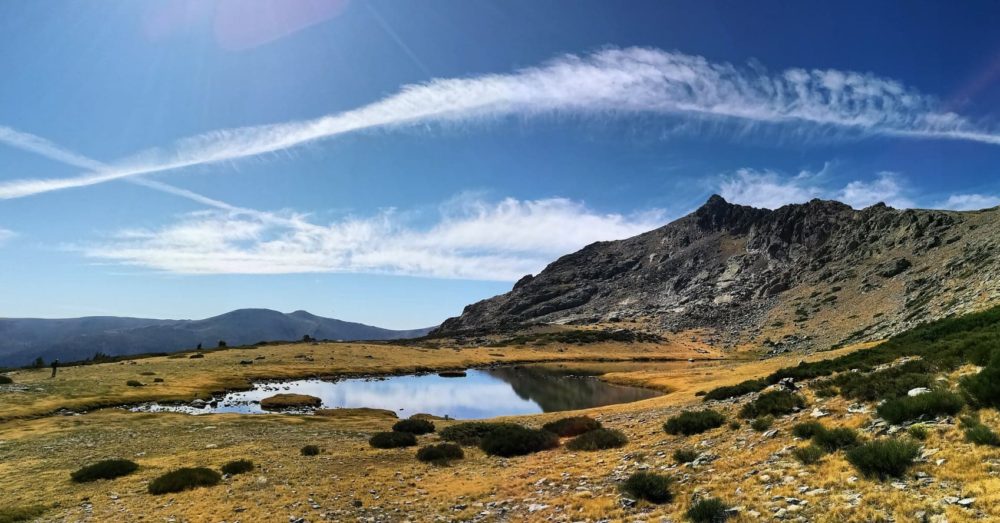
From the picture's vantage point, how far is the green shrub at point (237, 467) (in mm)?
22900

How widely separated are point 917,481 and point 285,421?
41.0 meters

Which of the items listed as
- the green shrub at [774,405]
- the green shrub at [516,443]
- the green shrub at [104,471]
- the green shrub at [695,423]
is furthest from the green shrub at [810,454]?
the green shrub at [104,471]

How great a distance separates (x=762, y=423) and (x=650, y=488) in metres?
7.44

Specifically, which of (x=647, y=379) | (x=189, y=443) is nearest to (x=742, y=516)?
(x=189, y=443)

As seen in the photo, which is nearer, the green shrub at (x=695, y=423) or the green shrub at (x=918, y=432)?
the green shrub at (x=918, y=432)

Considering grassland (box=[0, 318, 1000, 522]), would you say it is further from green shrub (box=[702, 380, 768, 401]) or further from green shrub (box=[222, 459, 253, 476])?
green shrub (box=[702, 380, 768, 401])

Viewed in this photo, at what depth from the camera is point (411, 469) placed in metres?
23.7

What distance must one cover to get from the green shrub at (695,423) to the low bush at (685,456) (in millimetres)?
4087

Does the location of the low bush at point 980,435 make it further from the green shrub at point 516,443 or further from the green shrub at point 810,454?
the green shrub at point 516,443

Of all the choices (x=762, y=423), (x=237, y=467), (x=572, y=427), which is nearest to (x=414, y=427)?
(x=572, y=427)

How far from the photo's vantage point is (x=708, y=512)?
12.9 metres

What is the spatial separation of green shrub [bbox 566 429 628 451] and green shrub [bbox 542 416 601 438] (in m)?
4.40

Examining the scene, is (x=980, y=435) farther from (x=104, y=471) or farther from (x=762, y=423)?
(x=104, y=471)

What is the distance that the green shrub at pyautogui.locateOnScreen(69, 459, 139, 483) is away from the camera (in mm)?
22289
